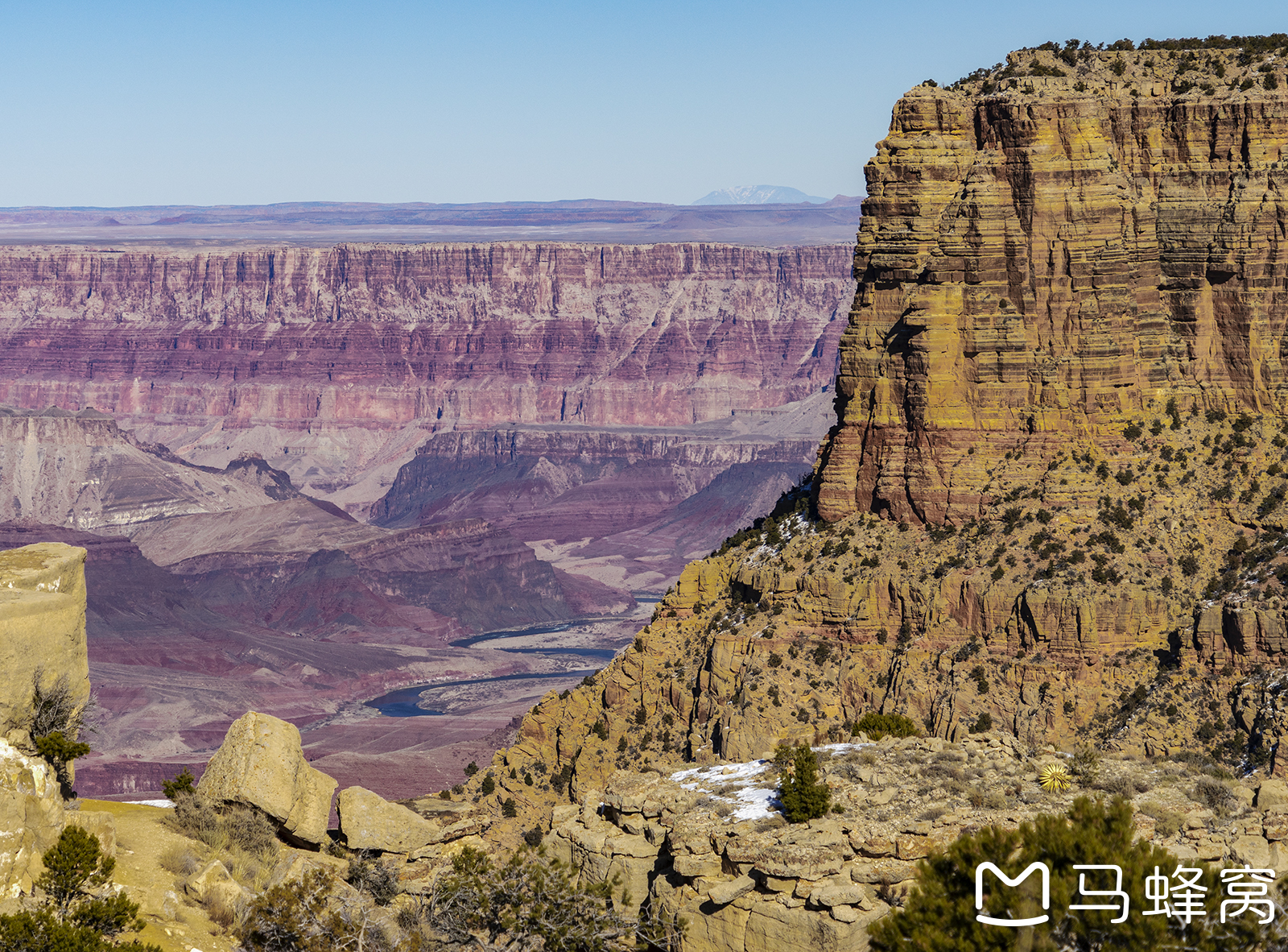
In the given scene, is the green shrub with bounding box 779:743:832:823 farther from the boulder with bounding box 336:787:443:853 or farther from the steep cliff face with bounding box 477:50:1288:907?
the steep cliff face with bounding box 477:50:1288:907

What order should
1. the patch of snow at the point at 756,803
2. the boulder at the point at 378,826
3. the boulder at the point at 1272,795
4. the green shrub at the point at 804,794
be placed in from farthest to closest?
the boulder at the point at 378,826
the patch of snow at the point at 756,803
the green shrub at the point at 804,794
the boulder at the point at 1272,795

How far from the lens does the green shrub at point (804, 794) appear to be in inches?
1793

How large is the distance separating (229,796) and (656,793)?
11605mm

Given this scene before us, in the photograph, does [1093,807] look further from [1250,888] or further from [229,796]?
[229,796]

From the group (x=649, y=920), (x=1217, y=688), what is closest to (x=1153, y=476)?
(x=1217, y=688)

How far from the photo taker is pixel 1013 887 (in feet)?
116

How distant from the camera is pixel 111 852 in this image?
44.0m

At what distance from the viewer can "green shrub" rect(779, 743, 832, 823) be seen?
45531 mm

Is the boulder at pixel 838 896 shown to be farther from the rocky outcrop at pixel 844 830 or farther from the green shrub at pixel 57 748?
the green shrub at pixel 57 748

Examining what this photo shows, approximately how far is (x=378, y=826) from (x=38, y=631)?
487 inches

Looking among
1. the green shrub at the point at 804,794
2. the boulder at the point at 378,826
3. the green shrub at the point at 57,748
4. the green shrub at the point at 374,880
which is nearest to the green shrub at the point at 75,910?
the green shrub at the point at 57,748

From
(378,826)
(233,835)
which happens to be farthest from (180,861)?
(378,826)

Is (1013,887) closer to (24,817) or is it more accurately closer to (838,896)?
(838,896)

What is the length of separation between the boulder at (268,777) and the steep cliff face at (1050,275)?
1588 inches
